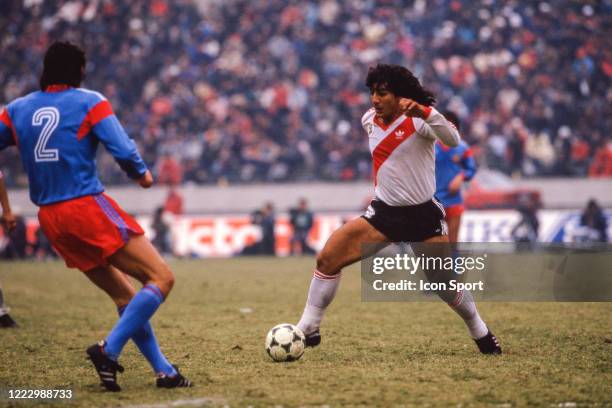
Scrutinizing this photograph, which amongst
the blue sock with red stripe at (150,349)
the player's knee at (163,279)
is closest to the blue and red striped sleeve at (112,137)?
the player's knee at (163,279)

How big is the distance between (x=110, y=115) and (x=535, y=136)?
2184 centimetres

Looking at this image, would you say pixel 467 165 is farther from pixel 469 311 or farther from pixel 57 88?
pixel 57 88

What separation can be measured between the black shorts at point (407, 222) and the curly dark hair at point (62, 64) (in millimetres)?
2575

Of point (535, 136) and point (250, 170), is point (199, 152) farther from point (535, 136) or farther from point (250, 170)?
point (535, 136)

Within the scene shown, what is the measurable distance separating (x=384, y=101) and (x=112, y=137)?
2.26m

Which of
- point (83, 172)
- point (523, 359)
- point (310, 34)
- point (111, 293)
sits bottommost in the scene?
point (523, 359)

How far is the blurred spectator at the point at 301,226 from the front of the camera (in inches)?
996

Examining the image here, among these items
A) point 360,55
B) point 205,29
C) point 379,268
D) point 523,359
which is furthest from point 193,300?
point 205,29

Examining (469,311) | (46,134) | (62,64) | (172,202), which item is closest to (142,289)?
(46,134)

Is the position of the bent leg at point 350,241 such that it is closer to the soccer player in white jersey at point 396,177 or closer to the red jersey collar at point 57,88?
the soccer player in white jersey at point 396,177

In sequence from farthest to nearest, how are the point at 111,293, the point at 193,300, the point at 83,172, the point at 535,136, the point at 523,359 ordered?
the point at 535,136, the point at 193,300, the point at 523,359, the point at 111,293, the point at 83,172

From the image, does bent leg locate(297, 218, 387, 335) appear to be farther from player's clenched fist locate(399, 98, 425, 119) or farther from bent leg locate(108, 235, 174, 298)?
bent leg locate(108, 235, 174, 298)

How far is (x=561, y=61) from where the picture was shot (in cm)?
2714

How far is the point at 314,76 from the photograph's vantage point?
28328mm
